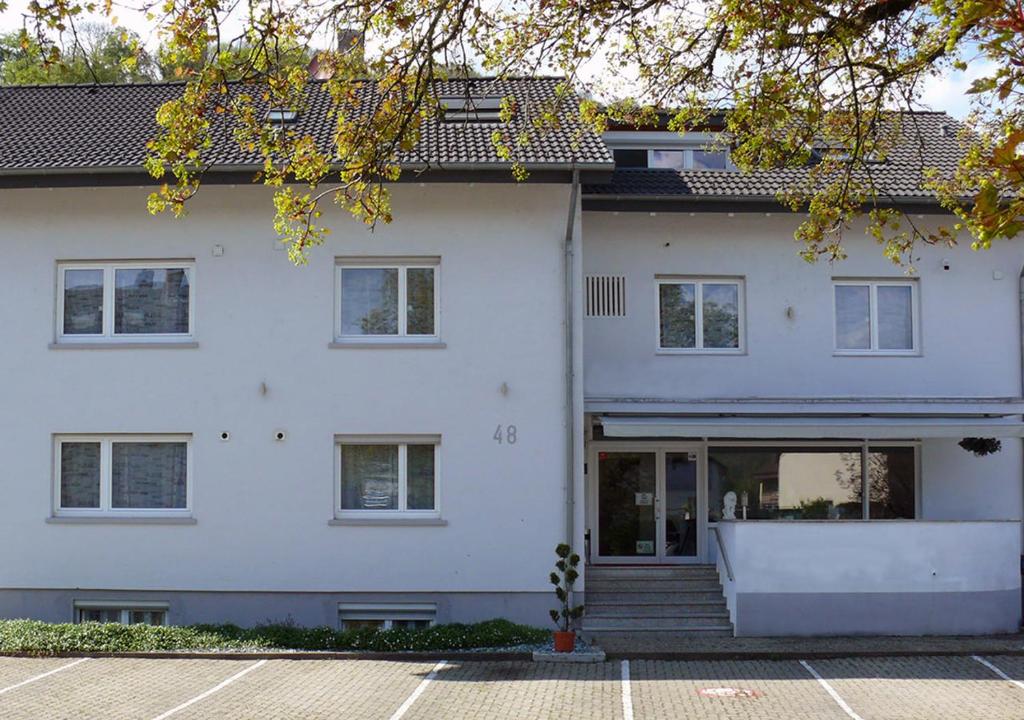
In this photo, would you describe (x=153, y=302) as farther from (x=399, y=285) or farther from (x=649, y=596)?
(x=649, y=596)

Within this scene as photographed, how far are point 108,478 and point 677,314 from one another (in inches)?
354

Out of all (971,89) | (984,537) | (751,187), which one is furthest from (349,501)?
(971,89)

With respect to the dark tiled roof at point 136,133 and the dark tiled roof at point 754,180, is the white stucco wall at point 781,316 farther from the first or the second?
the dark tiled roof at point 136,133

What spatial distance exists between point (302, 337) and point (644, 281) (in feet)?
18.0

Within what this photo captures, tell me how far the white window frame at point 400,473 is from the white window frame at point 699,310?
4215 mm

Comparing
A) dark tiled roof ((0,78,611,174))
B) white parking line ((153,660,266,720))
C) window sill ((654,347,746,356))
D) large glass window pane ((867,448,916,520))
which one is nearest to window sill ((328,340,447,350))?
dark tiled roof ((0,78,611,174))

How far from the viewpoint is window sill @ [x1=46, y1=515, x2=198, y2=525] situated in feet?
59.6

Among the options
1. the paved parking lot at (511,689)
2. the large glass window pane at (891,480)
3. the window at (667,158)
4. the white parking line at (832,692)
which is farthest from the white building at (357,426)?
the window at (667,158)

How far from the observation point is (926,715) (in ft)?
41.7

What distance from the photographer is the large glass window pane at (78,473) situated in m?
18.5

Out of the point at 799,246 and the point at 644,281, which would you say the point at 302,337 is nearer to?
the point at 644,281

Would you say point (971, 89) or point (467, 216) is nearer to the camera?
point (971, 89)

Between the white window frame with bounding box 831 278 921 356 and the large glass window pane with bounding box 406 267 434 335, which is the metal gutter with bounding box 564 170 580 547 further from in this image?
the white window frame with bounding box 831 278 921 356

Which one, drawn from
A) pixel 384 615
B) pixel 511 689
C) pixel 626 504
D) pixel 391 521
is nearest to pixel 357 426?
pixel 391 521
